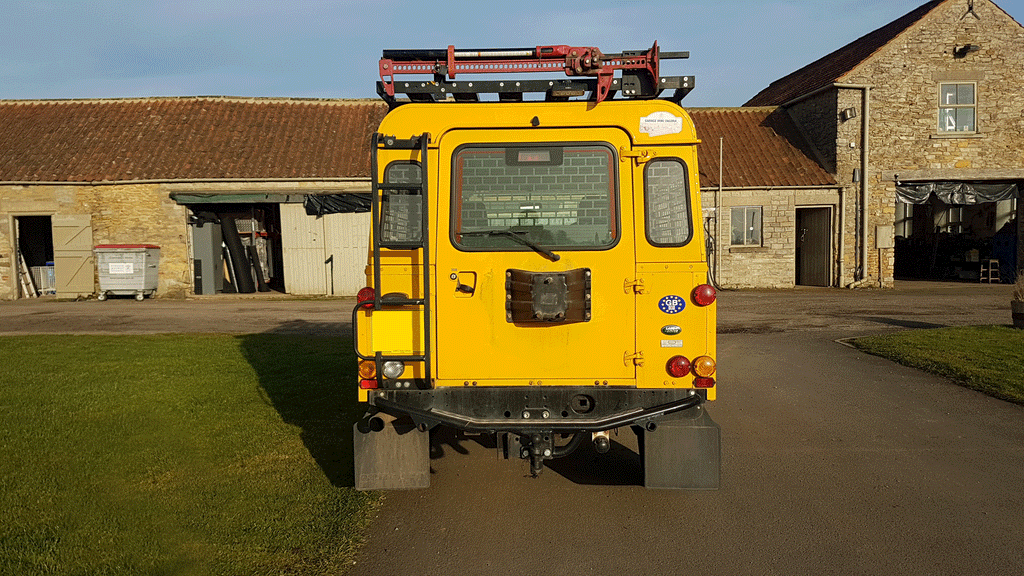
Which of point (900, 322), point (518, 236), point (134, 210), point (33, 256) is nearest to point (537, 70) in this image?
point (518, 236)

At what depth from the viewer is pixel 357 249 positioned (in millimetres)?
22406

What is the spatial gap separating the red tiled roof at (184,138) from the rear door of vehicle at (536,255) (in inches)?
720

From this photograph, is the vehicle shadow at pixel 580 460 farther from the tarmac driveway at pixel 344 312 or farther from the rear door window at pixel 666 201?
the tarmac driveway at pixel 344 312

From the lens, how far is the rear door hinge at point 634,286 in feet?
15.0

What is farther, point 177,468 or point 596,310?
point 177,468

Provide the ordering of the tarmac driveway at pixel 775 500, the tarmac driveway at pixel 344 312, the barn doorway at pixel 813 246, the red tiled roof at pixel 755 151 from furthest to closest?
the barn doorway at pixel 813 246
the red tiled roof at pixel 755 151
the tarmac driveway at pixel 344 312
the tarmac driveway at pixel 775 500

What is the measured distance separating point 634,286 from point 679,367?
0.58m

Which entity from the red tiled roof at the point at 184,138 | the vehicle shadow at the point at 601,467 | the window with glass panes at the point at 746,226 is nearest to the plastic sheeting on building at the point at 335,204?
the red tiled roof at the point at 184,138

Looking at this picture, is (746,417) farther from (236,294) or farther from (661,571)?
(236,294)

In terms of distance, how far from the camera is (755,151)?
24.4 metres

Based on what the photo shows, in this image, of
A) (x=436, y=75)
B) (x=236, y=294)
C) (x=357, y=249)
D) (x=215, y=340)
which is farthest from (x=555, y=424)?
(x=236, y=294)

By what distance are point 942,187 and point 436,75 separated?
76.7 ft

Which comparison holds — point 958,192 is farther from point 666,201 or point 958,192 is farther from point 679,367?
point 679,367

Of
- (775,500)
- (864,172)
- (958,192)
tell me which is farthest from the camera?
(958,192)
